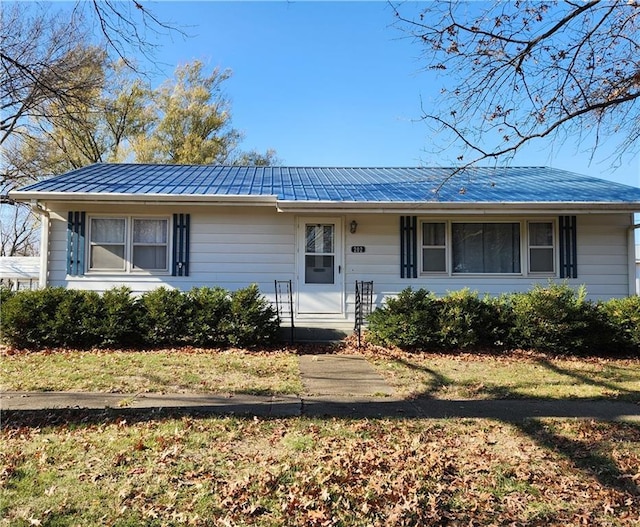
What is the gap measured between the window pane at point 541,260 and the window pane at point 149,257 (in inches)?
335

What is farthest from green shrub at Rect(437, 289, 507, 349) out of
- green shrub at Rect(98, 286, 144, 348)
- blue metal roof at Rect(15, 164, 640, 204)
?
green shrub at Rect(98, 286, 144, 348)

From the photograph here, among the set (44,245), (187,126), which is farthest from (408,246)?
(187,126)

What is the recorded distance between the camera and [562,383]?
6492 mm

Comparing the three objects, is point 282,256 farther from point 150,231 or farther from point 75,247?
point 75,247

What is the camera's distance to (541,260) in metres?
10.8

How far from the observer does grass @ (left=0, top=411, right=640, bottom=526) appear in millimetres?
2949

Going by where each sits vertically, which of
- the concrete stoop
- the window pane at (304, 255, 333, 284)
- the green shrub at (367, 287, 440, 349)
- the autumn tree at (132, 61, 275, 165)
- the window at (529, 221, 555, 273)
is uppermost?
the autumn tree at (132, 61, 275, 165)

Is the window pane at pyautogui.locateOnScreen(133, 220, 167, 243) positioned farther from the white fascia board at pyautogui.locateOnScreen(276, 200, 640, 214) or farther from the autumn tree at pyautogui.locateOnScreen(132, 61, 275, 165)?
the autumn tree at pyautogui.locateOnScreen(132, 61, 275, 165)

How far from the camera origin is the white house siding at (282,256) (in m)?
10.4

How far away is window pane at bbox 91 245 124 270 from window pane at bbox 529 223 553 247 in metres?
9.52

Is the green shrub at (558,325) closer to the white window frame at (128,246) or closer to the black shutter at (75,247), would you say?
the white window frame at (128,246)

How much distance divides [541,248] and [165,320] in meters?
8.52

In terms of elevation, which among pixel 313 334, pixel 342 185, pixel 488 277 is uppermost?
pixel 342 185

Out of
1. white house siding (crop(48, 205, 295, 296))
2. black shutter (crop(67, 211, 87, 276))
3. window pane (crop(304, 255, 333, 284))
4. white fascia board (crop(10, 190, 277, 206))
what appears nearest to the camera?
white fascia board (crop(10, 190, 277, 206))
